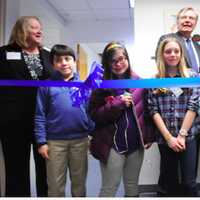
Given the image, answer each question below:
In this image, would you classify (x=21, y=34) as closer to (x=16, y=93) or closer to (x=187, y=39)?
(x=16, y=93)

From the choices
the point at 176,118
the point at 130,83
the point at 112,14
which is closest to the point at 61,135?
the point at 130,83

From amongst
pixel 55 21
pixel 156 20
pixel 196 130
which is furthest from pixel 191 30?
pixel 55 21

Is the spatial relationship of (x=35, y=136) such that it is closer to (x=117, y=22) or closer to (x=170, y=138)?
(x=170, y=138)

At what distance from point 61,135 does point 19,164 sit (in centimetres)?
34

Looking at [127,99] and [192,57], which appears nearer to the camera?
[127,99]

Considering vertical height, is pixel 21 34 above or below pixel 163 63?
above

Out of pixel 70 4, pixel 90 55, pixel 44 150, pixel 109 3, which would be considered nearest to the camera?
pixel 44 150

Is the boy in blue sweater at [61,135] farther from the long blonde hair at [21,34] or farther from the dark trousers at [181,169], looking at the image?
the dark trousers at [181,169]

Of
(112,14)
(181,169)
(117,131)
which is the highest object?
(112,14)

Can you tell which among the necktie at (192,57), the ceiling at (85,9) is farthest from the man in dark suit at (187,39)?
the ceiling at (85,9)

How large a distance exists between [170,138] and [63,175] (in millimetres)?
701

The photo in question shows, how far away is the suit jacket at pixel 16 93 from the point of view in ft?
6.02

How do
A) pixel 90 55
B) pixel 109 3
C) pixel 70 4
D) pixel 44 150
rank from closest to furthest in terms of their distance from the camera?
pixel 44 150 → pixel 90 55 → pixel 109 3 → pixel 70 4

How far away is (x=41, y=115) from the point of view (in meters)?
1.77
